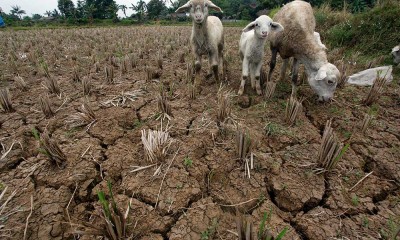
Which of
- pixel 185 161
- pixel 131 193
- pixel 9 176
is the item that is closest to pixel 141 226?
pixel 131 193

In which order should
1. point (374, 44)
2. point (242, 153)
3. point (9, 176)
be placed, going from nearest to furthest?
point (9, 176) → point (242, 153) → point (374, 44)

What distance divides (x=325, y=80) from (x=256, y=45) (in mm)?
1160

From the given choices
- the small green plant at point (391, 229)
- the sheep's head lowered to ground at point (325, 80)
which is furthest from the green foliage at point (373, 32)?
the small green plant at point (391, 229)

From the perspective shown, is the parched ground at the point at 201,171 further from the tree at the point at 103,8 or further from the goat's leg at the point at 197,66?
the tree at the point at 103,8

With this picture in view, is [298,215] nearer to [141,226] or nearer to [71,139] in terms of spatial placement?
[141,226]

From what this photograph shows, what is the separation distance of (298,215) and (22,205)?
2449 millimetres

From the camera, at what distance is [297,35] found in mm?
3668

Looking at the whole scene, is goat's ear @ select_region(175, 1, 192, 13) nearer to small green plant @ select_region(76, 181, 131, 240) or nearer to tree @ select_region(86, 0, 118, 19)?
small green plant @ select_region(76, 181, 131, 240)

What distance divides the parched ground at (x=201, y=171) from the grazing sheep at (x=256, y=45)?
34cm

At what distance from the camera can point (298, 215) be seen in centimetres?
208

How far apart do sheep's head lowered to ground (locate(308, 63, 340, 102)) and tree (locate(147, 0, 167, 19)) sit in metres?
47.9

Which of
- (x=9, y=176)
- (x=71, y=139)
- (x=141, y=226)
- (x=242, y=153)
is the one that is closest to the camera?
(x=141, y=226)

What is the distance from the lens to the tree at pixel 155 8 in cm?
4683

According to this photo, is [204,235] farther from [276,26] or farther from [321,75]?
[276,26]
